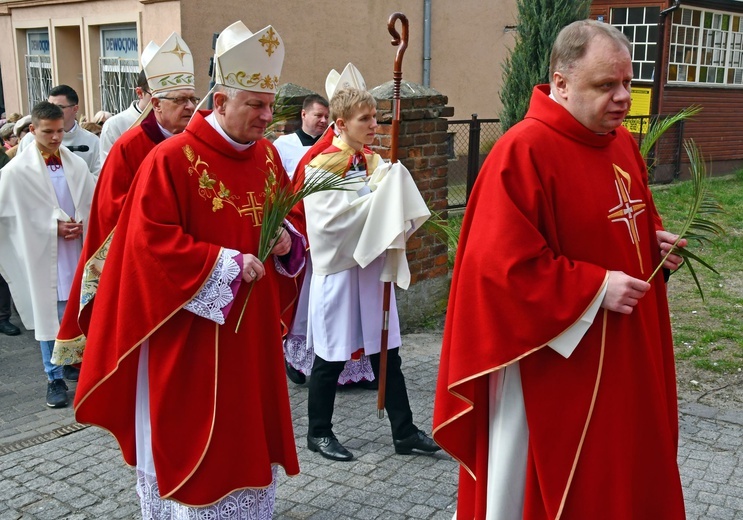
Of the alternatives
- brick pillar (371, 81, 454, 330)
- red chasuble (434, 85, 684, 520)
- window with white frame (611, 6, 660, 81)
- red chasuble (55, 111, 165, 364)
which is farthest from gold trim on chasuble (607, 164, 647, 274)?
window with white frame (611, 6, 660, 81)

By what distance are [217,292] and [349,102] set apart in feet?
5.89

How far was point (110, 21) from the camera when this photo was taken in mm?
12836

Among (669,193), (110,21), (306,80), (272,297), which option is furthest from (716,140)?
(272,297)

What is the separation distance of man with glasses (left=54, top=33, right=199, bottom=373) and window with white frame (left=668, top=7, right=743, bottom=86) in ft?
48.5

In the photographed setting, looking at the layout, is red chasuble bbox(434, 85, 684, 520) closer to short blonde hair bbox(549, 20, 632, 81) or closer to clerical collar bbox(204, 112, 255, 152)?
short blonde hair bbox(549, 20, 632, 81)

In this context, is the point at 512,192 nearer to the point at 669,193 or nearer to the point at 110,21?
the point at 110,21

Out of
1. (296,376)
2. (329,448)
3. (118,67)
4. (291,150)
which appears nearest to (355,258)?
(329,448)

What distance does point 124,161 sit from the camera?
16.1 ft

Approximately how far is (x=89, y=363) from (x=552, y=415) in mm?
1953

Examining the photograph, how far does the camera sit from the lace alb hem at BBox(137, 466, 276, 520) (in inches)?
143

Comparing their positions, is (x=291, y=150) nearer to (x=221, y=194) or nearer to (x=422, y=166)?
(x=422, y=166)

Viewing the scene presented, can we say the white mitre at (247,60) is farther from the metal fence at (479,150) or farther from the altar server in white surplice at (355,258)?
the metal fence at (479,150)

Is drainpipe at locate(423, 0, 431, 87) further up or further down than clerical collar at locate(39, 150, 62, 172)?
further up

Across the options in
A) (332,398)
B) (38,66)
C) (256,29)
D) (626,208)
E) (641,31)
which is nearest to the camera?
(626,208)
